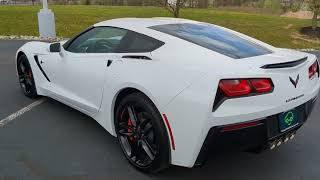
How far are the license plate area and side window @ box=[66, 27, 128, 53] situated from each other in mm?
1802

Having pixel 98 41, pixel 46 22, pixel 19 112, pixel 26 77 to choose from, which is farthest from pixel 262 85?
pixel 46 22

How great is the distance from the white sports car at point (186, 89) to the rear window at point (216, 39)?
1 centimetres

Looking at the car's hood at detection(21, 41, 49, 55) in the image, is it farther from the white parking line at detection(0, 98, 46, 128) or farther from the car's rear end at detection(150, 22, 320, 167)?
the car's rear end at detection(150, 22, 320, 167)

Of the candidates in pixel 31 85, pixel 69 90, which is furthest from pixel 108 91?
pixel 31 85

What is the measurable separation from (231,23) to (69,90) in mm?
16581

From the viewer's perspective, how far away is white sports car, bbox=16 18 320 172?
300 centimetres

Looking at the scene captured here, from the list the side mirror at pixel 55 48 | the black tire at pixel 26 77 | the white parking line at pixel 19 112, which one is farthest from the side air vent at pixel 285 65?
the black tire at pixel 26 77

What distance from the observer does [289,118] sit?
331 centimetres

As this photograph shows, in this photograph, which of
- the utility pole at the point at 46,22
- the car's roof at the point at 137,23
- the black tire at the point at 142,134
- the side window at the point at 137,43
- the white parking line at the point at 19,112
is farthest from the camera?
the utility pole at the point at 46,22

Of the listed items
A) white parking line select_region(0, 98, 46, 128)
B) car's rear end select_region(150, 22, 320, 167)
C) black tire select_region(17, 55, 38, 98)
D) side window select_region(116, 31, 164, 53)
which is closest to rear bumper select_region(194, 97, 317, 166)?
car's rear end select_region(150, 22, 320, 167)

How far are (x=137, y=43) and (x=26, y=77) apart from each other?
8.47 ft

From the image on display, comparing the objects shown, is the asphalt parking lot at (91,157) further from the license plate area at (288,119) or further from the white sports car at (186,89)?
the license plate area at (288,119)

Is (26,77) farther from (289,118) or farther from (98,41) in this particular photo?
(289,118)

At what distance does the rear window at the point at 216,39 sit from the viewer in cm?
358
